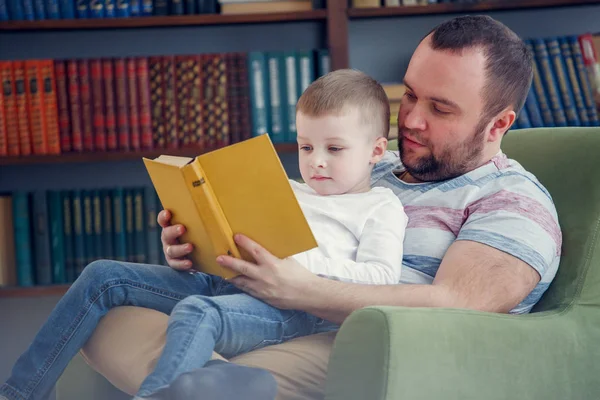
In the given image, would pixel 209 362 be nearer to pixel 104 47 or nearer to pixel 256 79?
pixel 256 79

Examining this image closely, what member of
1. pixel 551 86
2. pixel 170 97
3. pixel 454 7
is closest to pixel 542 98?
pixel 551 86

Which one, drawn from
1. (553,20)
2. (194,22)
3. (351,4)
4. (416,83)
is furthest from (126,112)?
(553,20)

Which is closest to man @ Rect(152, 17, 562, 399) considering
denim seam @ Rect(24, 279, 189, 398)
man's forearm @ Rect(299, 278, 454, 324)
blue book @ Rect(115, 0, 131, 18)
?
man's forearm @ Rect(299, 278, 454, 324)

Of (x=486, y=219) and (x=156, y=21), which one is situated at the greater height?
(x=156, y=21)

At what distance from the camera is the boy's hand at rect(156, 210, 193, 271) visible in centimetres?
146

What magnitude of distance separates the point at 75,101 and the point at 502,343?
1.85 meters

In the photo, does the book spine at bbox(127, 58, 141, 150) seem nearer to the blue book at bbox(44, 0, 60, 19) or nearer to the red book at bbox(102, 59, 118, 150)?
the red book at bbox(102, 59, 118, 150)

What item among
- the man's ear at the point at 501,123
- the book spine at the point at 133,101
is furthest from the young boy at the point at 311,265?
the book spine at the point at 133,101

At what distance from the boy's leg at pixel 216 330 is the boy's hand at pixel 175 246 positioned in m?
0.16

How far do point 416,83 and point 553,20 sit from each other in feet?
5.30

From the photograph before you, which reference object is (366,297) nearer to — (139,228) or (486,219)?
(486,219)

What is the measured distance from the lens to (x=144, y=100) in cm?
269

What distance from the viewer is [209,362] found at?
1.23 metres

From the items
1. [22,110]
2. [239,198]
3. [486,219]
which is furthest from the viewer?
[22,110]
